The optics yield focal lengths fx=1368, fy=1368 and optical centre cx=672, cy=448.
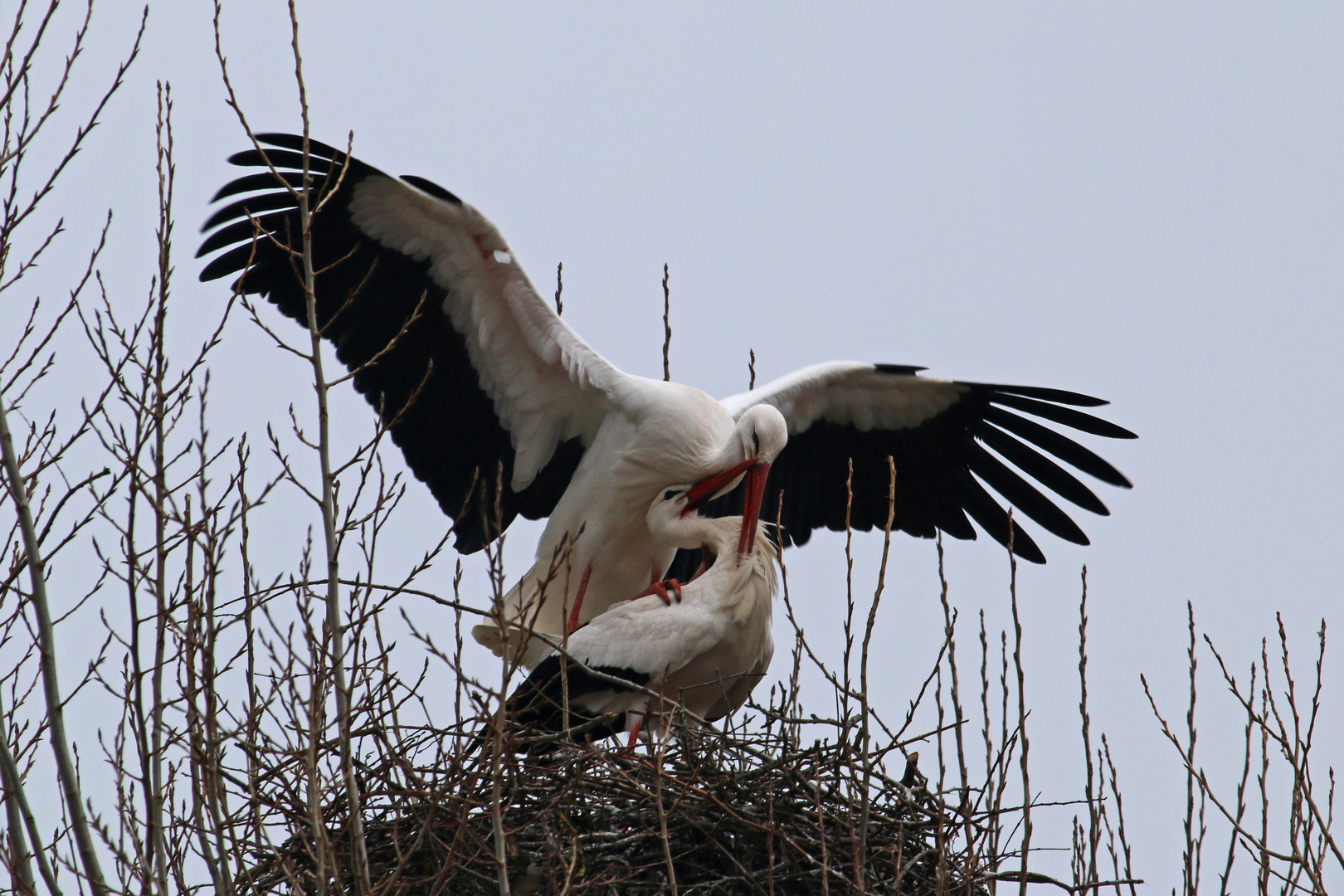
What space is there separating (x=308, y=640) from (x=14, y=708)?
4.96 feet

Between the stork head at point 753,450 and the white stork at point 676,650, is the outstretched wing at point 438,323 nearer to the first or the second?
the stork head at point 753,450

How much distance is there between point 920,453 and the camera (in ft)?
24.6

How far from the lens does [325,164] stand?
582 centimetres

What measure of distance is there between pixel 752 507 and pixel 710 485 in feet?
1.50

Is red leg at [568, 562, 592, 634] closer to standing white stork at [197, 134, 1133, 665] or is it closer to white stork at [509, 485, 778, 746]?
standing white stork at [197, 134, 1133, 665]

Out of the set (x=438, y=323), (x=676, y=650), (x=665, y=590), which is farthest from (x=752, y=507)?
(x=438, y=323)

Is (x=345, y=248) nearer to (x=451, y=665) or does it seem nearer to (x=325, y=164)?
(x=325, y=164)

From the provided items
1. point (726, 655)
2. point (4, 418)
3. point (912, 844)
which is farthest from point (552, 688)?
point (4, 418)

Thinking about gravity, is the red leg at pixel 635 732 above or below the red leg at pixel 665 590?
below

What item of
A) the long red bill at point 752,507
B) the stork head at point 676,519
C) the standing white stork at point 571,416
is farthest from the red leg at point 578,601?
the long red bill at point 752,507

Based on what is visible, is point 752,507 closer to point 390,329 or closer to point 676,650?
point 676,650

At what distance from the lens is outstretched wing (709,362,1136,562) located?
276 inches

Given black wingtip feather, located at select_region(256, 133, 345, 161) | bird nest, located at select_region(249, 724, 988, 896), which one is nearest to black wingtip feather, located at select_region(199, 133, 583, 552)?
black wingtip feather, located at select_region(256, 133, 345, 161)

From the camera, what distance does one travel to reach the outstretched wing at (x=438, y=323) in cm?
600
